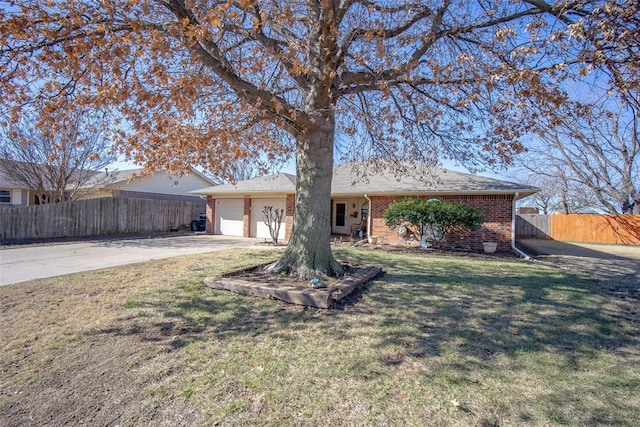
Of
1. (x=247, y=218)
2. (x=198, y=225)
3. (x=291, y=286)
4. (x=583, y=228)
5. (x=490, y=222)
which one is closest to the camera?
(x=291, y=286)

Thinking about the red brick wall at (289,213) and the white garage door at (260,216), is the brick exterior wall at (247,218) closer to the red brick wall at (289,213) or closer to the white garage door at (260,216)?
the white garage door at (260,216)

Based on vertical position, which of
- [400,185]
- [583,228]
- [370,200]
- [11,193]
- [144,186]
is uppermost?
[144,186]

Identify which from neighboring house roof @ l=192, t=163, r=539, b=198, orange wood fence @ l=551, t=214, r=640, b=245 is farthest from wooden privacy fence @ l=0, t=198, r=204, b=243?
orange wood fence @ l=551, t=214, r=640, b=245

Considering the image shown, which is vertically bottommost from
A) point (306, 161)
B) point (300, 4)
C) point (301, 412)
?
point (301, 412)

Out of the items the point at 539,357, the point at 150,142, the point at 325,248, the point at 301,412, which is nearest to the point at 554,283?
the point at 539,357

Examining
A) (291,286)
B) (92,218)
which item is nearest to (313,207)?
(291,286)

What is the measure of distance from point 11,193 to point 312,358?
82.7 feet

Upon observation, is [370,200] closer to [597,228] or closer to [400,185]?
[400,185]

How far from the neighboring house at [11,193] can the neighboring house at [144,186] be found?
9.77ft

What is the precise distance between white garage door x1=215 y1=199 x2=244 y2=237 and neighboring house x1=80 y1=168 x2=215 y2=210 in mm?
2159

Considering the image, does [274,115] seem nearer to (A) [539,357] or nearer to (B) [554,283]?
(A) [539,357]

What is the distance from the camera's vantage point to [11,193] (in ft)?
66.4

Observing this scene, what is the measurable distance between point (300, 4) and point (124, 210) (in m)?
15.5

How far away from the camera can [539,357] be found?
3.41 metres
